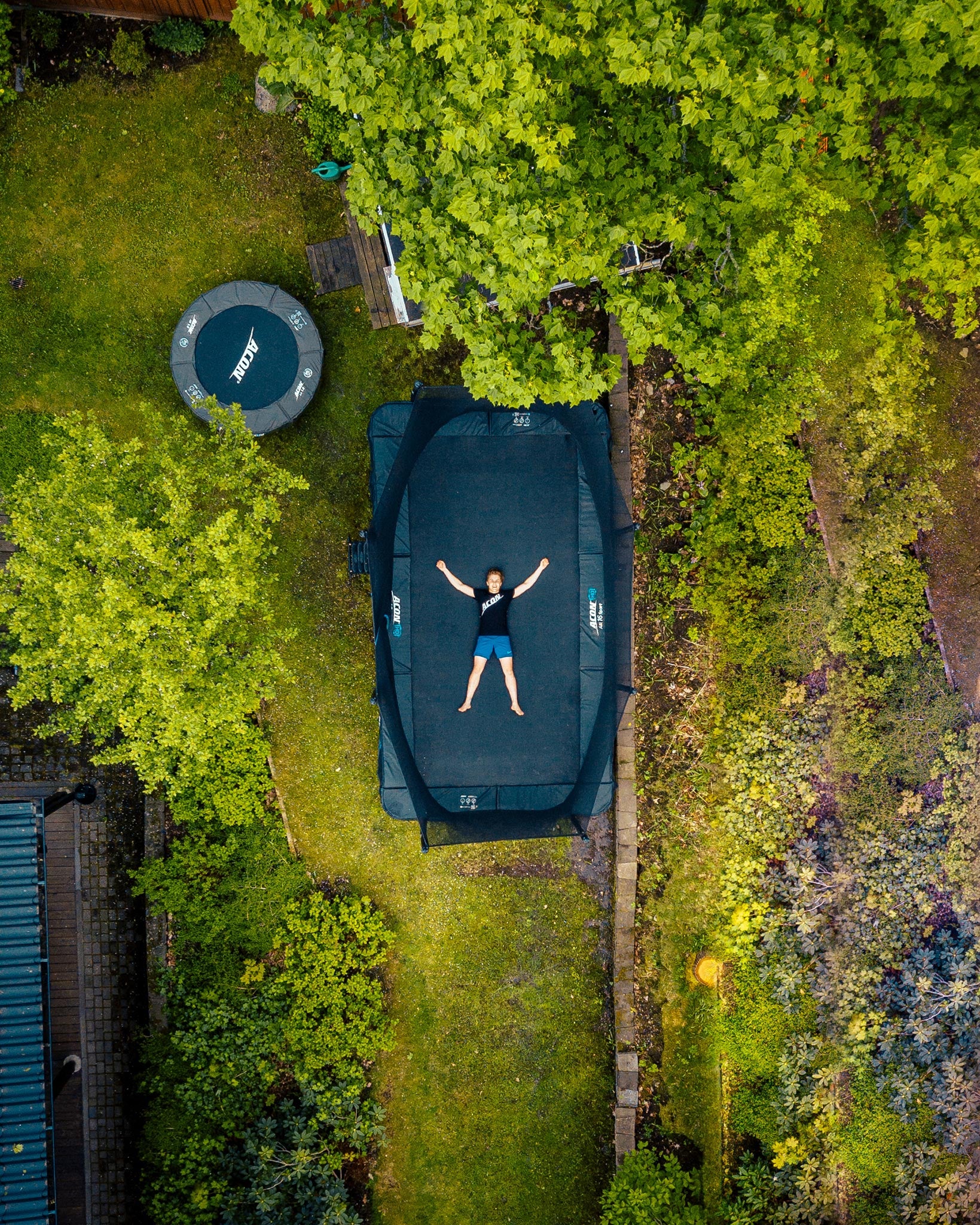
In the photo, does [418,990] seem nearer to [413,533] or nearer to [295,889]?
[295,889]

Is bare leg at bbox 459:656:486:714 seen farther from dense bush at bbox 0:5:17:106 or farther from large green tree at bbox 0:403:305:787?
dense bush at bbox 0:5:17:106

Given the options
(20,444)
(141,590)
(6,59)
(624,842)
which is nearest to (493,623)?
(624,842)

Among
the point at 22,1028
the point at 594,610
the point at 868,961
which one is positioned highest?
the point at 594,610

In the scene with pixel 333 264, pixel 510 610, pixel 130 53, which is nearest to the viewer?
pixel 510 610

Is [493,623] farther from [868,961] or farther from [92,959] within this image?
[92,959]

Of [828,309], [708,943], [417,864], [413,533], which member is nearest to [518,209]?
[413,533]

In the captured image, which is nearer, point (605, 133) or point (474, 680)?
point (605, 133)
